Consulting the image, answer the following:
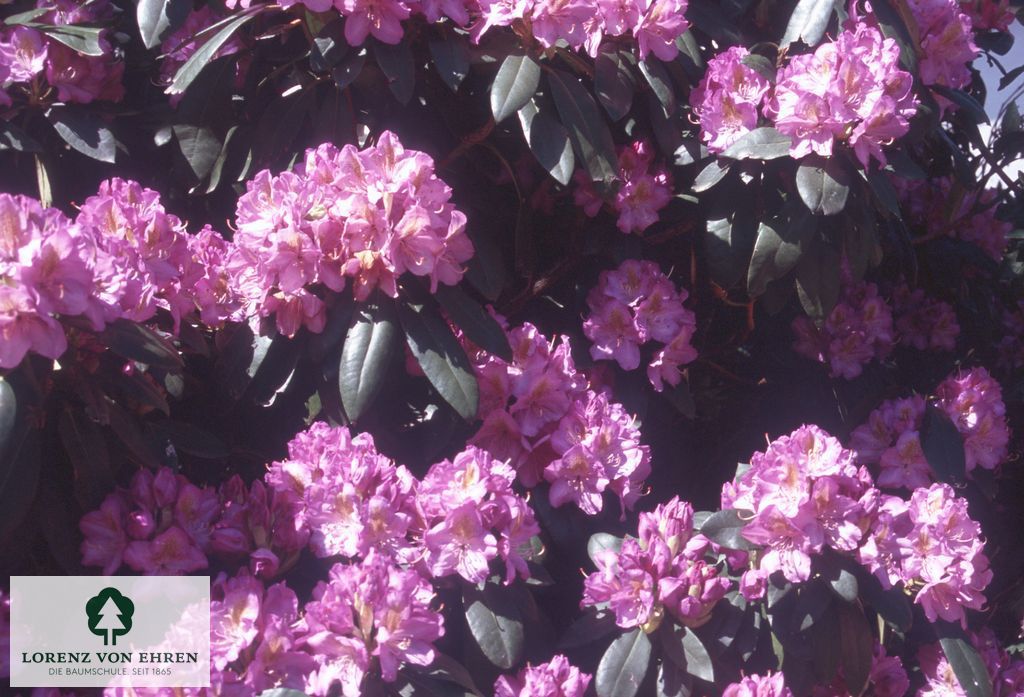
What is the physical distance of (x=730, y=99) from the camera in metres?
1.58

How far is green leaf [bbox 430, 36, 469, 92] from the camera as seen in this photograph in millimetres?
1501

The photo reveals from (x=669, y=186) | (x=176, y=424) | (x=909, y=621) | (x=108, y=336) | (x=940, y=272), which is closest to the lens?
(x=108, y=336)

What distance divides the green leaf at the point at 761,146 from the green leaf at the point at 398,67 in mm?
482

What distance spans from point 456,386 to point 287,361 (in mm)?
268

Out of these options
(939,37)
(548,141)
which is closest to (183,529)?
(548,141)

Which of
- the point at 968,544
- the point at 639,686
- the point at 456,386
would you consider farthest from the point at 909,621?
the point at 456,386

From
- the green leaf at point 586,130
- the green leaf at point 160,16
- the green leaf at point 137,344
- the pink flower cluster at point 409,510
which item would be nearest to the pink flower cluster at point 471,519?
the pink flower cluster at point 409,510

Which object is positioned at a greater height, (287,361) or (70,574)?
(287,361)

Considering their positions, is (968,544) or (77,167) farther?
(77,167)

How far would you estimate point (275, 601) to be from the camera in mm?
1261

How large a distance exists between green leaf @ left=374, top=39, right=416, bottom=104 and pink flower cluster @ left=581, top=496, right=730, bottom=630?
700 mm

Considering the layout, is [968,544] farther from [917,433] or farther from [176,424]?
[176,424]

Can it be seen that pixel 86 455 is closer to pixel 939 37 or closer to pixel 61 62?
pixel 61 62

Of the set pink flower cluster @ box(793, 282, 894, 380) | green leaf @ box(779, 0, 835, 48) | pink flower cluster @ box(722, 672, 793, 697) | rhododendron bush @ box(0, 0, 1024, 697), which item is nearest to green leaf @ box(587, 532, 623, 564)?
rhododendron bush @ box(0, 0, 1024, 697)
